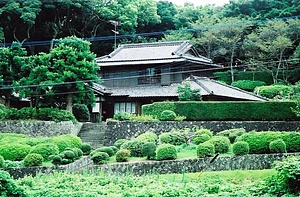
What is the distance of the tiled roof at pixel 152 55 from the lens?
40.6 metres

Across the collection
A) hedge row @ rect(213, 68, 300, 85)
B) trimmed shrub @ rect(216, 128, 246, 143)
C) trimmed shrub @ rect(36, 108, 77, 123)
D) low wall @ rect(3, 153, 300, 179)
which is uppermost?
hedge row @ rect(213, 68, 300, 85)

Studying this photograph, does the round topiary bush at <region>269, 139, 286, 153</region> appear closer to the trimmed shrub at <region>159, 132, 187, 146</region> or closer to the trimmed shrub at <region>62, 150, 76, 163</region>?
the trimmed shrub at <region>159, 132, 187, 146</region>

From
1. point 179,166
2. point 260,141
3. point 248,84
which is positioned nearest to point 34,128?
point 179,166

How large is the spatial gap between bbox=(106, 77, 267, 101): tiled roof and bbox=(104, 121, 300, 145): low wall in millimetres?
5879

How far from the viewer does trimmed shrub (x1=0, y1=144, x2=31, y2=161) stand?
79.7ft

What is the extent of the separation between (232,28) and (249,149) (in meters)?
30.8

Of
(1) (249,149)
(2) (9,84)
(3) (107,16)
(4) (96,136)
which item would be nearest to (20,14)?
(3) (107,16)

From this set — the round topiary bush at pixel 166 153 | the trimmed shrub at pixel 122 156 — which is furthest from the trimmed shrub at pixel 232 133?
the trimmed shrub at pixel 122 156

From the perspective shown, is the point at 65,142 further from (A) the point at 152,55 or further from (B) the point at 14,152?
(A) the point at 152,55

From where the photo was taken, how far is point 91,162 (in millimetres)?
23531

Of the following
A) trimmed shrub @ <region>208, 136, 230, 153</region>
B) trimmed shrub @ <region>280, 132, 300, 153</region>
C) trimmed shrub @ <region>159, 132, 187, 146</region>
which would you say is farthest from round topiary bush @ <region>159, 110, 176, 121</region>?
trimmed shrub @ <region>280, 132, 300, 153</region>

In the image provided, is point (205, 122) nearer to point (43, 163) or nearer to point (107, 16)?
point (43, 163)

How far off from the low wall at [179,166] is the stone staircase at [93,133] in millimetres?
8498

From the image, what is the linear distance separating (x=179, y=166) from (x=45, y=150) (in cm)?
662
